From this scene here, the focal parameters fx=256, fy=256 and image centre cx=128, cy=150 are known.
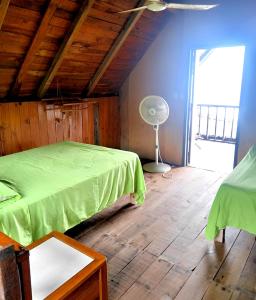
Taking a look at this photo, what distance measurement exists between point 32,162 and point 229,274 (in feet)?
6.81

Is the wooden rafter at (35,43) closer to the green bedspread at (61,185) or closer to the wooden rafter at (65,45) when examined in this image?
the wooden rafter at (65,45)

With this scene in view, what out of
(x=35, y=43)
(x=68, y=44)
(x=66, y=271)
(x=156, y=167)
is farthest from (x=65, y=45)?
(x=66, y=271)

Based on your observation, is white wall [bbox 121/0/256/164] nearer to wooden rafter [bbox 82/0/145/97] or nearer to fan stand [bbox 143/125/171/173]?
fan stand [bbox 143/125/171/173]

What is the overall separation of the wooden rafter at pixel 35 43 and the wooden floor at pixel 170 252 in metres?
2.02

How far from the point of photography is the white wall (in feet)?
11.7

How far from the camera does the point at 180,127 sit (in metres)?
4.41

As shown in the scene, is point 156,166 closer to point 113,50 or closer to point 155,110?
point 155,110

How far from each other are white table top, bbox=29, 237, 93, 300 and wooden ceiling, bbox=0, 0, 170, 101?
7.15 ft

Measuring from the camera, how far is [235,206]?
2057 mm

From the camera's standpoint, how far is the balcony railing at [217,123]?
623 cm

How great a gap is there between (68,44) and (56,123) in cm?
134

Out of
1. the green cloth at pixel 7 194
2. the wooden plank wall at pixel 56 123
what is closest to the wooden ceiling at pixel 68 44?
the wooden plank wall at pixel 56 123

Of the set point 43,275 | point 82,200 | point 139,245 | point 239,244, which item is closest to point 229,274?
point 239,244

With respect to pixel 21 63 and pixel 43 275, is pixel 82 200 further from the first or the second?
pixel 21 63
